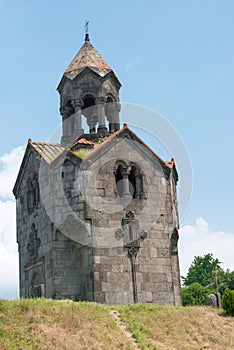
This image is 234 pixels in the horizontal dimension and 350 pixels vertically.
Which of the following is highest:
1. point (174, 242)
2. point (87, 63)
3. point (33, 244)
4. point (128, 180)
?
point (87, 63)

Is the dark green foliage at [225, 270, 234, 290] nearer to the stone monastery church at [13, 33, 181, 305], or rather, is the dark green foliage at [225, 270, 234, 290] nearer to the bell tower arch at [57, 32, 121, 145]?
the stone monastery church at [13, 33, 181, 305]

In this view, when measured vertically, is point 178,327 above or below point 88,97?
below

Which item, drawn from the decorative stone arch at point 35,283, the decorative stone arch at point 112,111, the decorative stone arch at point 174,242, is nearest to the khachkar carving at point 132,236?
the decorative stone arch at point 174,242

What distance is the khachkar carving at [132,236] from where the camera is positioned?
19347 millimetres

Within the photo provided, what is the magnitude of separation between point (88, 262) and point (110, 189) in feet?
8.38

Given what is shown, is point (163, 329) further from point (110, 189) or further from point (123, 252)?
point (110, 189)

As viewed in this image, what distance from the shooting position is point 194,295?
4144 cm

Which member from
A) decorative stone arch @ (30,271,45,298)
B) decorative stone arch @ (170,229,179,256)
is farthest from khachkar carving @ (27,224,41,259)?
decorative stone arch @ (170,229,179,256)

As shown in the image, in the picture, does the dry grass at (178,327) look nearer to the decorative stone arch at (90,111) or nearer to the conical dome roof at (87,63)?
the decorative stone arch at (90,111)

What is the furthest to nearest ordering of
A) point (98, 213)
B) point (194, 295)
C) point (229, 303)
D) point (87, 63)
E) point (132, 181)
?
point (194, 295), point (87, 63), point (132, 181), point (98, 213), point (229, 303)

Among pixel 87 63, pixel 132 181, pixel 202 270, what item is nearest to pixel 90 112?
pixel 87 63

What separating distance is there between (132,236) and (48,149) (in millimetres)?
4760

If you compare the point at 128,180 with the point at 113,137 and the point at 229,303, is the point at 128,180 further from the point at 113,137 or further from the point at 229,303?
the point at 229,303

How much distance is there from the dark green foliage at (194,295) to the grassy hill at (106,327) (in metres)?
23.8
